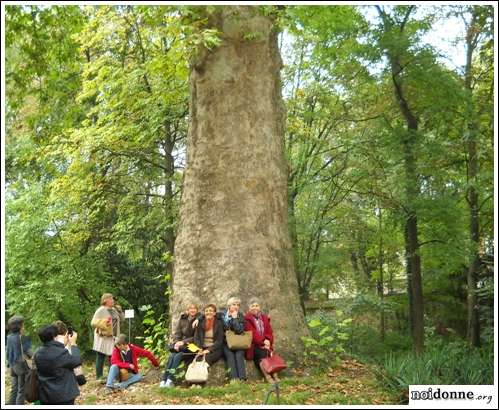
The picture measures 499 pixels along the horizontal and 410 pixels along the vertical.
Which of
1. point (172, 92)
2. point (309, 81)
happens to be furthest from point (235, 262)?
point (309, 81)

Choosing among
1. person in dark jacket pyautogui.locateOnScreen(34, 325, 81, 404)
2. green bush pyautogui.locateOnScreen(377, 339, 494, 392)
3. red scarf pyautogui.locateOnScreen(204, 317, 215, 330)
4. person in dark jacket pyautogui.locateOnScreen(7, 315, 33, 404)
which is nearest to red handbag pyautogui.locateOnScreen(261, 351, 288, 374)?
red scarf pyautogui.locateOnScreen(204, 317, 215, 330)

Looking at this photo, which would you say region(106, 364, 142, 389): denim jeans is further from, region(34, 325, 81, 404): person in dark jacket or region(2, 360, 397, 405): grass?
region(34, 325, 81, 404): person in dark jacket

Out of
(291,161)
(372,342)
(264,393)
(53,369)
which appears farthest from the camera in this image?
(291,161)

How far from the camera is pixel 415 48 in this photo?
1364 cm

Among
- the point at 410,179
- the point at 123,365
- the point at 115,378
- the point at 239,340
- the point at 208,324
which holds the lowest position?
the point at 115,378

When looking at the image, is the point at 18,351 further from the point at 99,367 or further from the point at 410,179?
the point at 410,179

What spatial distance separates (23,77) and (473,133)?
28.0 ft

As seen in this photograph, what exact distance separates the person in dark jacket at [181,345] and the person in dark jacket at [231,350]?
51 cm

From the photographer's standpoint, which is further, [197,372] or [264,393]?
[197,372]

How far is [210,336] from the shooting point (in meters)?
8.52

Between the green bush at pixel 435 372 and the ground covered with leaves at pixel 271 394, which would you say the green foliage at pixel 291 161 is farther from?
the green bush at pixel 435 372

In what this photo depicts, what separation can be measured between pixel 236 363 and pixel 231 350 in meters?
0.20

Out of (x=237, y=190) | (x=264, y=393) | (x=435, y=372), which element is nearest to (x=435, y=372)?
(x=435, y=372)

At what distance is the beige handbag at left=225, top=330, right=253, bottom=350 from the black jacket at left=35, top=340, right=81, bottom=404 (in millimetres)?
2719
